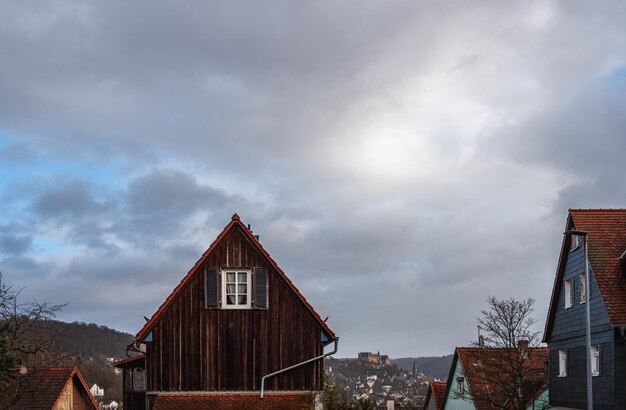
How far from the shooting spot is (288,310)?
3559 cm

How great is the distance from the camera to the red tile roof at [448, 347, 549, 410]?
4612cm

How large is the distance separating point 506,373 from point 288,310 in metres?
14.9

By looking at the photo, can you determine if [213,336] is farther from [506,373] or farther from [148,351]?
[506,373]

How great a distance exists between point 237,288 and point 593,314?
53.2 feet

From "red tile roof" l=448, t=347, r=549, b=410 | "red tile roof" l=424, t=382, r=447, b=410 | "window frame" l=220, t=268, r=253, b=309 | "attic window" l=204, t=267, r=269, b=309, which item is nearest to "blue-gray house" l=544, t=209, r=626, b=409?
"red tile roof" l=448, t=347, r=549, b=410

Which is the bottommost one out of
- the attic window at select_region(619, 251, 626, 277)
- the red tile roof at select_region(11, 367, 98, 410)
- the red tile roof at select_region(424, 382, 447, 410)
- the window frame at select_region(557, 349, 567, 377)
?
the red tile roof at select_region(424, 382, 447, 410)

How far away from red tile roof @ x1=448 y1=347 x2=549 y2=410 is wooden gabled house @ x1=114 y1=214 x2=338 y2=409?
13.6 metres

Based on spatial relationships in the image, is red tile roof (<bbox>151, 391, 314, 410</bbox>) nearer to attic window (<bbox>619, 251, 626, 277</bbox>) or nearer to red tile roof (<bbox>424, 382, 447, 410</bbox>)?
attic window (<bbox>619, 251, 626, 277</bbox>)

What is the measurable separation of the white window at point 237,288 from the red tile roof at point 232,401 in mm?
3490

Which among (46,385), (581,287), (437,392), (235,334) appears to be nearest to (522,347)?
(581,287)

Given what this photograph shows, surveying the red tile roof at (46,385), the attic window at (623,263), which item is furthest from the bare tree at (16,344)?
the attic window at (623,263)

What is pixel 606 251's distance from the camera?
135 ft

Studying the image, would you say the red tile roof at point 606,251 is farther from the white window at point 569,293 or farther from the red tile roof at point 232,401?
the red tile roof at point 232,401

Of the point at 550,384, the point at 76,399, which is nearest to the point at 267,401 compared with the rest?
the point at 550,384
